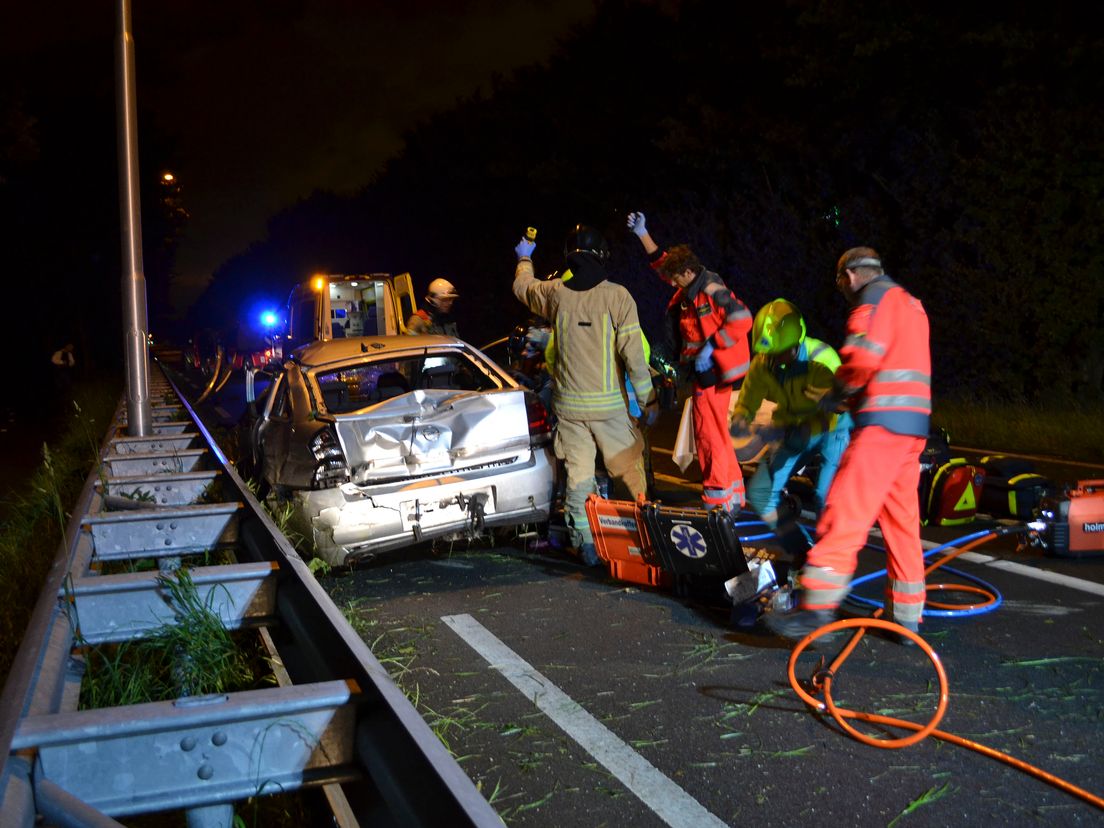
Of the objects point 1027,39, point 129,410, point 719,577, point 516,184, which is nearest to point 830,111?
point 1027,39

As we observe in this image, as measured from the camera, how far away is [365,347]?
768 cm

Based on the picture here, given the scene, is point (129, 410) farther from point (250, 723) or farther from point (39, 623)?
point (250, 723)

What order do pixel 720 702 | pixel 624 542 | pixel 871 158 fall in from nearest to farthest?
pixel 720 702 → pixel 624 542 → pixel 871 158

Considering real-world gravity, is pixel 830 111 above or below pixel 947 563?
above

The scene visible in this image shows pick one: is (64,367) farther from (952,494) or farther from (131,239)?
(952,494)

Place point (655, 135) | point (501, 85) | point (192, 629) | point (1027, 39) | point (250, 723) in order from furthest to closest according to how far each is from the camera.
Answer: point (501, 85) → point (655, 135) → point (1027, 39) → point (192, 629) → point (250, 723)

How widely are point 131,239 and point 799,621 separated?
8465 millimetres

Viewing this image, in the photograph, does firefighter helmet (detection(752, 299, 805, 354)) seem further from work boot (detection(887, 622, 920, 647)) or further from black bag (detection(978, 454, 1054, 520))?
black bag (detection(978, 454, 1054, 520))

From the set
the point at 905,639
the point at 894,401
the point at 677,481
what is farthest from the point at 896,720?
the point at 677,481

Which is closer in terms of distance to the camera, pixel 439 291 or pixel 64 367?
pixel 439 291

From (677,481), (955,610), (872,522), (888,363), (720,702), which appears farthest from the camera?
(677,481)

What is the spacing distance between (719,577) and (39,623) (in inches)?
140

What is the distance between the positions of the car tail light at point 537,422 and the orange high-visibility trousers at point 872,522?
9.25 ft

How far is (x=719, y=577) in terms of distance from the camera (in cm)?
578
